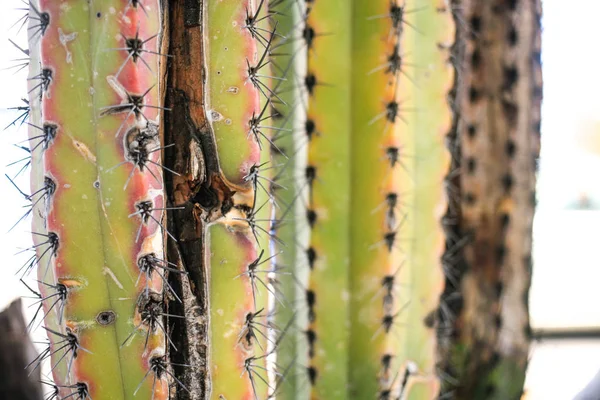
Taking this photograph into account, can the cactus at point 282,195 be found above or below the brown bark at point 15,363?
above

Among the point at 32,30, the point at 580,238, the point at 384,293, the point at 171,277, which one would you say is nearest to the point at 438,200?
the point at 384,293

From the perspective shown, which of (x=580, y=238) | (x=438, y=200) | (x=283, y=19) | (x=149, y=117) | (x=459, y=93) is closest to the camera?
(x=149, y=117)

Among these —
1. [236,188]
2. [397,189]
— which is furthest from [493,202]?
[236,188]

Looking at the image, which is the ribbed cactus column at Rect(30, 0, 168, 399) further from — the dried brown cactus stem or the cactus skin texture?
the cactus skin texture

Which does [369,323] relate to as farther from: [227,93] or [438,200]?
[227,93]

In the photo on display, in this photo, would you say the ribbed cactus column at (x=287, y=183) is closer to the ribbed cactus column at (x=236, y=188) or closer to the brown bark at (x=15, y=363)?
the ribbed cactus column at (x=236, y=188)

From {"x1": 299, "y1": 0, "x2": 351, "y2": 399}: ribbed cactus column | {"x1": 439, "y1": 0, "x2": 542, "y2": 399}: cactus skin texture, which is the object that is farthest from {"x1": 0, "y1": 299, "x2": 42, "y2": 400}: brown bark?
{"x1": 439, "y1": 0, "x2": 542, "y2": 399}: cactus skin texture

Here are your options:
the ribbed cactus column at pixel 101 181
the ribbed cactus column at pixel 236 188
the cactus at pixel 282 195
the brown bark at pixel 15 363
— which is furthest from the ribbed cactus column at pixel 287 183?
the brown bark at pixel 15 363
